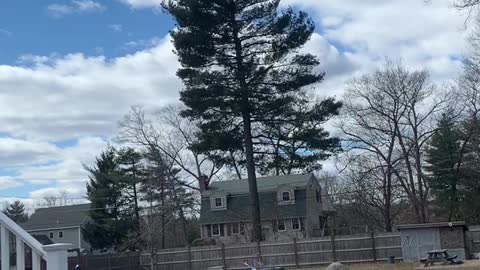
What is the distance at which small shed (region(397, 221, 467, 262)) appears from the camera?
1262 inches

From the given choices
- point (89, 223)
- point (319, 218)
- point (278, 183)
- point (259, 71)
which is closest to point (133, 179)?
point (89, 223)

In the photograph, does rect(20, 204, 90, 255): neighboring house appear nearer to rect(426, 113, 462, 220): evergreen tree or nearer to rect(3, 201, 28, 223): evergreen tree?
rect(3, 201, 28, 223): evergreen tree

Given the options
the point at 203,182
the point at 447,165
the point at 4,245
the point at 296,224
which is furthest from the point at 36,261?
the point at 203,182

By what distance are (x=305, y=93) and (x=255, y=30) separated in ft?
17.8

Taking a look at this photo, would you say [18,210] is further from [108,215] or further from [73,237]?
[108,215]

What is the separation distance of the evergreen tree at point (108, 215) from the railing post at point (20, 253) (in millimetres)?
49196

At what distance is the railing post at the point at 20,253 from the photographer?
17.0ft

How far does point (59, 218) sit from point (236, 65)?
109 ft

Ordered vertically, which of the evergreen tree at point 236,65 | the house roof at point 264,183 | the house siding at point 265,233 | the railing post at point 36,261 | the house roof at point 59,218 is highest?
the evergreen tree at point 236,65

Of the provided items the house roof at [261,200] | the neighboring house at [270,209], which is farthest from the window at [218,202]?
the house roof at [261,200]

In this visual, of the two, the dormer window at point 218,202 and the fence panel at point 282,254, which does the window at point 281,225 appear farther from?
the fence panel at point 282,254

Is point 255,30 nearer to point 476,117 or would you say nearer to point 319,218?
point 476,117

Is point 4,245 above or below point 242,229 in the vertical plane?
above

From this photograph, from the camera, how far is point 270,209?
174 feet
